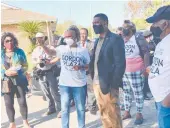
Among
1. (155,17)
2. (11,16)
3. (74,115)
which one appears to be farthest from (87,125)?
(11,16)

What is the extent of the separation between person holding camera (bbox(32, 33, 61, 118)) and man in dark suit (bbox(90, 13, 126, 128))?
1.71 metres

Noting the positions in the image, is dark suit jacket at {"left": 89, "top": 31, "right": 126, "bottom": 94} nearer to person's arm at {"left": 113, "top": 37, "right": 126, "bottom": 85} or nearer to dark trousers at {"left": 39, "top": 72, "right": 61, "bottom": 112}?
person's arm at {"left": 113, "top": 37, "right": 126, "bottom": 85}

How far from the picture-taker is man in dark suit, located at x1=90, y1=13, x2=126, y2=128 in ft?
11.6

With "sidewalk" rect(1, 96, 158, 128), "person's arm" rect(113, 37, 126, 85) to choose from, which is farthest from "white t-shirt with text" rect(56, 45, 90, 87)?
"sidewalk" rect(1, 96, 158, 128)

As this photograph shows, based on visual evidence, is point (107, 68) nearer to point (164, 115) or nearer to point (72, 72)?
point (72, 72)

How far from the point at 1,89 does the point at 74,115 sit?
5.18 ft

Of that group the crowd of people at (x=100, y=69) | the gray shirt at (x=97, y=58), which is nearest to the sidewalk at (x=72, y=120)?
the crowd of people at (x=100, y=69)

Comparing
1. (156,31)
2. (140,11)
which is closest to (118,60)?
(156,31)

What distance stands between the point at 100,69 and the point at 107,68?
0.34ft

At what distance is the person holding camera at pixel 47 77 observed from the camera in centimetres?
536

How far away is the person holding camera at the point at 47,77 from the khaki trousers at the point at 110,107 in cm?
179

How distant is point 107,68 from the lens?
362 centimetres

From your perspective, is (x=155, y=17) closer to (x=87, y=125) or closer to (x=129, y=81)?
(x=129, y=81)

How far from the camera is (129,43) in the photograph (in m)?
4.64
